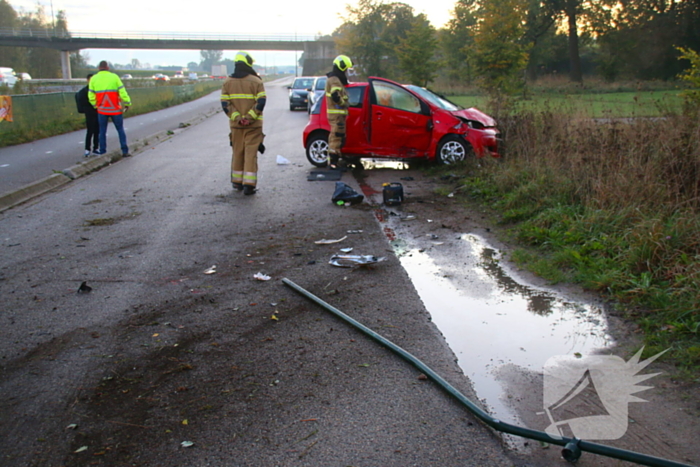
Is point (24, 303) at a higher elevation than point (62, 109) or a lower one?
lower

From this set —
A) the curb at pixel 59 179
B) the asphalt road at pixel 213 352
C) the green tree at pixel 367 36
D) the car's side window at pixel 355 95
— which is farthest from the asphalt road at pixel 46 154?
the green tree at pixel 367 36

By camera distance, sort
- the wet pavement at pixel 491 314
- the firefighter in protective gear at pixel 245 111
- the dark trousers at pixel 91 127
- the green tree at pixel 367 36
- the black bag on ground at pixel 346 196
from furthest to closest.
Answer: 1. the green tree at pixel 367 36
2. the dark trousers at pixel 91 127
3. the firefighter in protective gear at pixel 245 111
4. the black bag on ground at pixel 346 196
5. the wet pavement at pixel 491 314

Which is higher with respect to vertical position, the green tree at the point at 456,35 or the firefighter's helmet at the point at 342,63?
the green tree at the point at 456,35

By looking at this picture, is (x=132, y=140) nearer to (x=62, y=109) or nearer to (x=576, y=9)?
(x=62, y=109)

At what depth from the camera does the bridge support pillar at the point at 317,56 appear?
90.4 metres

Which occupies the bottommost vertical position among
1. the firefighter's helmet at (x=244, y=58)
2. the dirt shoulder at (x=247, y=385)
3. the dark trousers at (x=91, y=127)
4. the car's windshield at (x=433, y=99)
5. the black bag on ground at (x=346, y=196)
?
the dirt shoulder at (x=247, y=385)

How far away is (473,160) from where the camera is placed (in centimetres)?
1134

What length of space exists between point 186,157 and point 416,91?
604 cm

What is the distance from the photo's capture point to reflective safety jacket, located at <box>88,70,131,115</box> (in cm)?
1363

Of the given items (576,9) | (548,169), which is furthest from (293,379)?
(576,9)

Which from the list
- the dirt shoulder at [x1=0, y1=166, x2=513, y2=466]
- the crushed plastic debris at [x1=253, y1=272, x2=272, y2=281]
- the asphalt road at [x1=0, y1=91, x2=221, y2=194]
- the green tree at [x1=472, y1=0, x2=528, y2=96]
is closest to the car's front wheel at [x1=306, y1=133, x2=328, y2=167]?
the asphalt road at [x1=0, y1=91, x2=221, y2=194]

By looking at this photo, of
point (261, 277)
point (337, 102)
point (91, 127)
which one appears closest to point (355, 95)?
point (337, 102)

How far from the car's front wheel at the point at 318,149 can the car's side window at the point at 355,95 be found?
0.96 m

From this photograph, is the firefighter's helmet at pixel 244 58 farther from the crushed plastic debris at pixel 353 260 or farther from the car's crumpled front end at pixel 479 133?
the crushed plastic debris at pixel 353 260
